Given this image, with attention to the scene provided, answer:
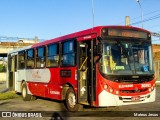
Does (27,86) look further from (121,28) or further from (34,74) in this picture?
(121,28)

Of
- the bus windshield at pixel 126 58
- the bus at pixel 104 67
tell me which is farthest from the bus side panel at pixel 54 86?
the bus windshield at pixel 126 58

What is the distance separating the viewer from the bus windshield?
11.9 meters

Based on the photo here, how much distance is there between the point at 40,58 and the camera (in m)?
17.2

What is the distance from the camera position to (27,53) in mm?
19375

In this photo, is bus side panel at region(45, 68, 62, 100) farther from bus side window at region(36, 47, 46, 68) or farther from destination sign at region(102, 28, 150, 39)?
destination sign at region(102, 28, 150, 39)

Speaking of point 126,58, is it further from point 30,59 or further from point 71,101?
point 30,59

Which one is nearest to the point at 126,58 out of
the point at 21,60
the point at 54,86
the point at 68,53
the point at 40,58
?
the point at 68,53

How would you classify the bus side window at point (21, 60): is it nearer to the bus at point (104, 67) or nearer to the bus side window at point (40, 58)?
the bus side window at point (40, 58)

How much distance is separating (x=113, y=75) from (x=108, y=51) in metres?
0.87

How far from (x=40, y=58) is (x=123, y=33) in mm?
5981

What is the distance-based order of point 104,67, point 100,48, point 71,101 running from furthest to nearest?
1. point 71,101
2. point 104,67
3. point 100,48

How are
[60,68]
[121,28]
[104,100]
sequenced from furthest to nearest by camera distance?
[60,68], [121,28], [104,100]

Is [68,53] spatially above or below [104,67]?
above

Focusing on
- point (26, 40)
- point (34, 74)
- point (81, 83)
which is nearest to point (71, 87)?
point (81, 83)
